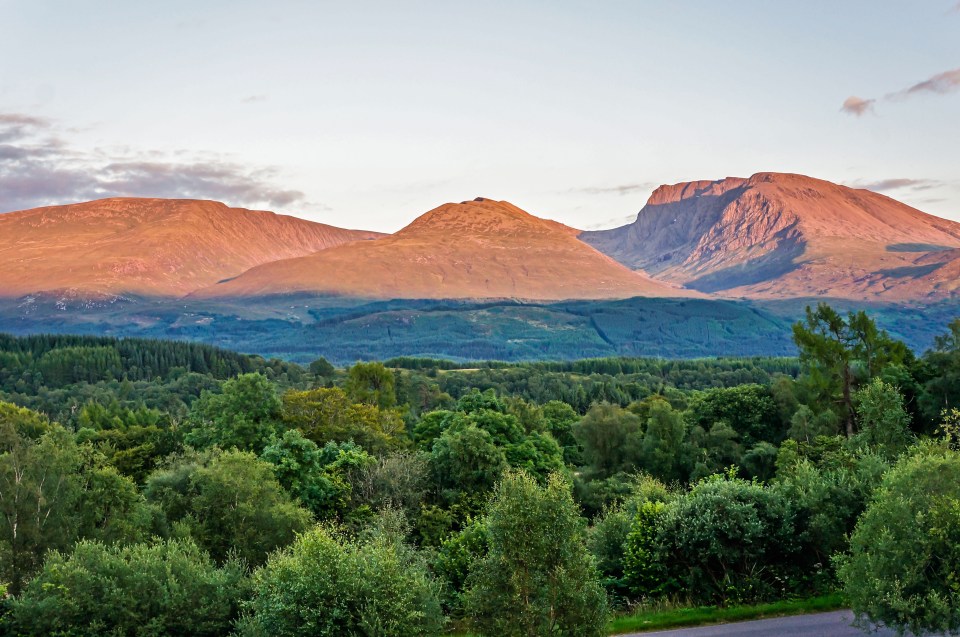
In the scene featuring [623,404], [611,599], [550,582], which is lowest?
[623,404]

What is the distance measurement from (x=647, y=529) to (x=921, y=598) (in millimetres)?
14755

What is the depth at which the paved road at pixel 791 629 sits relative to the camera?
30641 millimetres

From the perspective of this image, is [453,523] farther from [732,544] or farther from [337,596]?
[337,596]

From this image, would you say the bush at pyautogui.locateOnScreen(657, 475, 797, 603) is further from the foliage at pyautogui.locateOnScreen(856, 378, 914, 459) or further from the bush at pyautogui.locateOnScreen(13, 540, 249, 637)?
the foliage at pyautogui.locateOnScreen(856, 378, 914, 459)

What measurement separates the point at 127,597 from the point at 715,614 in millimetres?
22675

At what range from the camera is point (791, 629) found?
103ft

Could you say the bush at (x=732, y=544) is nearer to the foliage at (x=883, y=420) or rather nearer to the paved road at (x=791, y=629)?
the paved road at (x=791, y=629)

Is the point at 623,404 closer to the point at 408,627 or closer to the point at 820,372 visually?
the point at 820,372

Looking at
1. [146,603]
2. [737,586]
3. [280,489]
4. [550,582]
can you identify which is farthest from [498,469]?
[550,582]

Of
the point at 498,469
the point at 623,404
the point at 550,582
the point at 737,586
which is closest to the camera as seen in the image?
the point at 550,582

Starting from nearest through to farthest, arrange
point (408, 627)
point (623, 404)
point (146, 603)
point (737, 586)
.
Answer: point (408, 627)
point (146, 603)
point (737, 586)
point (623, 404)

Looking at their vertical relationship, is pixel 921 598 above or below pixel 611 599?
above

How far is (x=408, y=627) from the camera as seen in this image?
27219 mm

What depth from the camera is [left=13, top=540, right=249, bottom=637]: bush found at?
3216 centimetres
